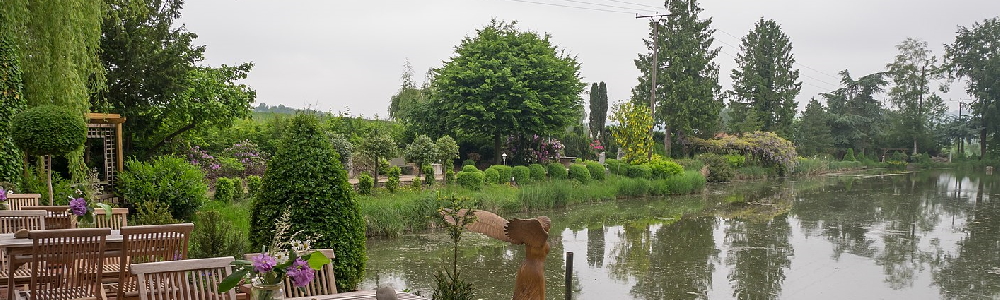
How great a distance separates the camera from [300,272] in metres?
2.75

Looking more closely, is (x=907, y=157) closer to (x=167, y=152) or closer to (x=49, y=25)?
(x=167, y=152)

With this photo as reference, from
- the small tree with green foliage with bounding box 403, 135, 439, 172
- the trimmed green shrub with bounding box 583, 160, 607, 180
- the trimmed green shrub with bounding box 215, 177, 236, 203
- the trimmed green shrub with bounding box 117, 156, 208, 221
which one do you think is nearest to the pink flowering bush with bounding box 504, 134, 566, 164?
the trimmed green shrub with bounding box 583, 160, 607, 180

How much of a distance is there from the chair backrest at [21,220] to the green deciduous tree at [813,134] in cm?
4133

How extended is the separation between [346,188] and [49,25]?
461 cm

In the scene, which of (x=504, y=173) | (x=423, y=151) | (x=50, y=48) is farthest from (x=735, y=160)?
(x=50, y=48)

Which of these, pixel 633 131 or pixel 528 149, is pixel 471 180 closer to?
pixel 528 149

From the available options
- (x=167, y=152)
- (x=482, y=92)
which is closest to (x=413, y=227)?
(x=167, y=152)

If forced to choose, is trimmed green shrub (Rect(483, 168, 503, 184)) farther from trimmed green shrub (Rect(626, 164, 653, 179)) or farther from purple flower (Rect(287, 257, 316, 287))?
purple flower (Rect(287, 257, 316, 287))

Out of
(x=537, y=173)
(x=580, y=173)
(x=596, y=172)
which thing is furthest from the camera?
(x=596, y=172)

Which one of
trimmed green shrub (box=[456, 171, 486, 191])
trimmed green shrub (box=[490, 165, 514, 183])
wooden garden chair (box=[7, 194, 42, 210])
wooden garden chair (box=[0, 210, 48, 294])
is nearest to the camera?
wooden garden chair (box=[0, 210, 48, 294])

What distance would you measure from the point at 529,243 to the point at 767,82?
37.1 meters

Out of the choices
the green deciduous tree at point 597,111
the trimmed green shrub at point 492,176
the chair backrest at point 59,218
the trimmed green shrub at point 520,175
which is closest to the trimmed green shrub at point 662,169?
A: the trimmed green shrub at point 520,175

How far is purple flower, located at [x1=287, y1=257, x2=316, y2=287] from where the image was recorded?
273 cm

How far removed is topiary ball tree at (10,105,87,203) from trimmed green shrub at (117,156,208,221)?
141 inches
